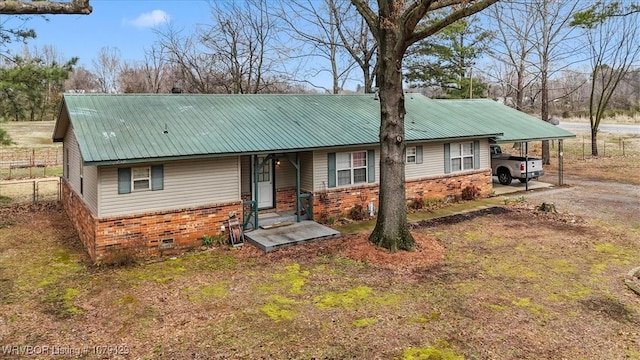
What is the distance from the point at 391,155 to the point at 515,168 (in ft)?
40.3

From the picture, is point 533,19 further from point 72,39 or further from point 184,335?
point 72,39

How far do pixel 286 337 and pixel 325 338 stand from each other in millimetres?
600

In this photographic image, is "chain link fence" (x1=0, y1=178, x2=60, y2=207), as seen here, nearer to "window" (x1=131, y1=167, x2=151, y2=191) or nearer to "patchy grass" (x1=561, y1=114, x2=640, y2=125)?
"window" (x1=131, y1=167, x2=151, y2=191)

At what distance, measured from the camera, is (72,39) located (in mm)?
44406

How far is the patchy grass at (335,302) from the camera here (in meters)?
6.16

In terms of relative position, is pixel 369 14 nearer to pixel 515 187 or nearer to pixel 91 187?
pixel 91 187

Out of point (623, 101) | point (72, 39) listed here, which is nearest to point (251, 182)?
point (72, 39)

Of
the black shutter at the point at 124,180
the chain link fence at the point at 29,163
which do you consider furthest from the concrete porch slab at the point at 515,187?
the chain link fence at the point at 29,163

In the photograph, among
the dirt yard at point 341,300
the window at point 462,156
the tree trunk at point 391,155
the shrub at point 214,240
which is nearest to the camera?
the dirt yard at point 341,300

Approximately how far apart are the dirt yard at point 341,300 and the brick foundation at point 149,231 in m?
0.53

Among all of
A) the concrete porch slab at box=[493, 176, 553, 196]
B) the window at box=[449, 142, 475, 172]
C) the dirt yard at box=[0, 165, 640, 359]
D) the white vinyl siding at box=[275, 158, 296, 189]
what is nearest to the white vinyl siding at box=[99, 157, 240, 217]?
the dirt yard at box=[0, 165, 640, 359]

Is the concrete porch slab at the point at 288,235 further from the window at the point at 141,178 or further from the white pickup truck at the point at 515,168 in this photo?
the white pickup truck at the point at 515,168

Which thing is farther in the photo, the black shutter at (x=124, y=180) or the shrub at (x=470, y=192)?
the shrub at (x=470, y=192)

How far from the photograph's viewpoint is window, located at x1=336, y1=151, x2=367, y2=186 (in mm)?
13844
